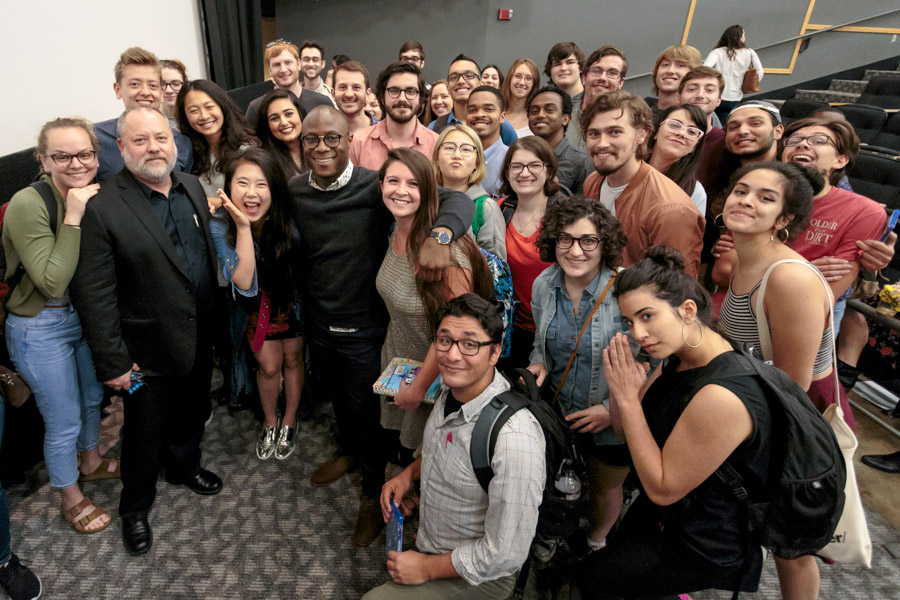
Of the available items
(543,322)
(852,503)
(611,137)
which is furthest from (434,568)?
(611,137)

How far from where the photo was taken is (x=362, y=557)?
202 cm

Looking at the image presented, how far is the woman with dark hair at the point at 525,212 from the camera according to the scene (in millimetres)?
2057

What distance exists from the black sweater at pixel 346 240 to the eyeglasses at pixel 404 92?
3.27 ft

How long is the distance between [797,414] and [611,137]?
125 cm

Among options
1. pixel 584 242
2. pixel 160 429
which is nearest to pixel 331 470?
pixel 160 429

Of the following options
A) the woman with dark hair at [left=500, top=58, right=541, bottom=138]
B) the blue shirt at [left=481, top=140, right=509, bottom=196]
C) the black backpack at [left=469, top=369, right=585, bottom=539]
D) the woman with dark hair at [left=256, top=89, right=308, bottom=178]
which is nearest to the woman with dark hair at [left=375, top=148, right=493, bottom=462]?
the black backpack at [left=469, top=369, right=585, bottom=539]

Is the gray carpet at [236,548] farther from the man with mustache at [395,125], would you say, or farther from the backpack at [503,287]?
the man with mustache at [395,125]

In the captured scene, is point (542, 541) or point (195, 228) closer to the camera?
point (542, 541)

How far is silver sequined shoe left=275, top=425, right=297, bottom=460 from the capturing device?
8.33 ft

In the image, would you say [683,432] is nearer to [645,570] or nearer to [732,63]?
[645,570]

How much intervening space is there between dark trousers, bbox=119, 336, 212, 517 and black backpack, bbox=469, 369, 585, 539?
136 cm

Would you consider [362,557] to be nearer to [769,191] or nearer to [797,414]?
[797,414]

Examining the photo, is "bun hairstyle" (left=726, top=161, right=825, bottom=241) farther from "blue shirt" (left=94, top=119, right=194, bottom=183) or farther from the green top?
"blue shirt" (left=94, top=119, right=194, bottom=183)

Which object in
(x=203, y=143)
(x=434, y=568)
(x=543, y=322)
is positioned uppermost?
(x=203, y=143)
